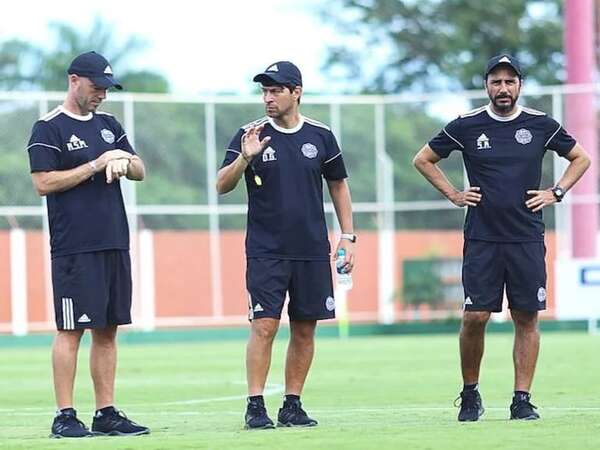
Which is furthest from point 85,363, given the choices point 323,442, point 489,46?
point 489,46

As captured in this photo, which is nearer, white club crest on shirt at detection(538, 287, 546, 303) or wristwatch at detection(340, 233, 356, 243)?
white club crest on shirt at detection(538, 287, 546, 303)

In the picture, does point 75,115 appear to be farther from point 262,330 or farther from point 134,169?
point 262,330

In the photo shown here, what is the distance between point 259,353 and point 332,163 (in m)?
1.39

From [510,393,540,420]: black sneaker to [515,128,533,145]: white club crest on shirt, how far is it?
165 centimetres

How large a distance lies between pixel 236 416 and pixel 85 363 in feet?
29.4

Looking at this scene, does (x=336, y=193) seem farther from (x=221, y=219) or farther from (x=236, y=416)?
(x=221, y=219)

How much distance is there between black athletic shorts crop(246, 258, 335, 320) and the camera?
35.7ft

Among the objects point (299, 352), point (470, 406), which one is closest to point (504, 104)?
point (470, 406)

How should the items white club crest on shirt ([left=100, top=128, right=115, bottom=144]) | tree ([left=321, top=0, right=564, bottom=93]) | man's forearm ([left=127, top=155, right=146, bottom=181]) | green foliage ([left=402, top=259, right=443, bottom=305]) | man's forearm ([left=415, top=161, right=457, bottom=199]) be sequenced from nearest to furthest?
1. man's forearm ([left=127, top=155, right=146, bottom=181])
2. white club crest on shirt ([left=100, top=128, right=115, bottom=144])
3. man's forearm ([left=415, top=161, right=457, bottom=199])
4. green foliage ([left=402, top=259, right=443, bottom=305])
5. tree ([left=321, top=0, right=564, bottom=93])

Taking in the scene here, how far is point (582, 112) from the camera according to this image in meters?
29.2

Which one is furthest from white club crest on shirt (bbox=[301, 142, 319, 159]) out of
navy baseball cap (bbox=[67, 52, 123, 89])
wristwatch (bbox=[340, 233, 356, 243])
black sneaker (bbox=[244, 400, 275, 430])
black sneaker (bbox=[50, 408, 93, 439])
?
black sneaker (bbox=[50, 408, 93, 439])

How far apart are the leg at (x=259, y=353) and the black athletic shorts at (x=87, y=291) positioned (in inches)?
32.2

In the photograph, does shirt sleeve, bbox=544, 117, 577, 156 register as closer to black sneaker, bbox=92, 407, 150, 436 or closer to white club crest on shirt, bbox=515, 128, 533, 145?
white club crest on shirt, bbox=515, 128, 533, 145

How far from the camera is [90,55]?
35.1 feet
